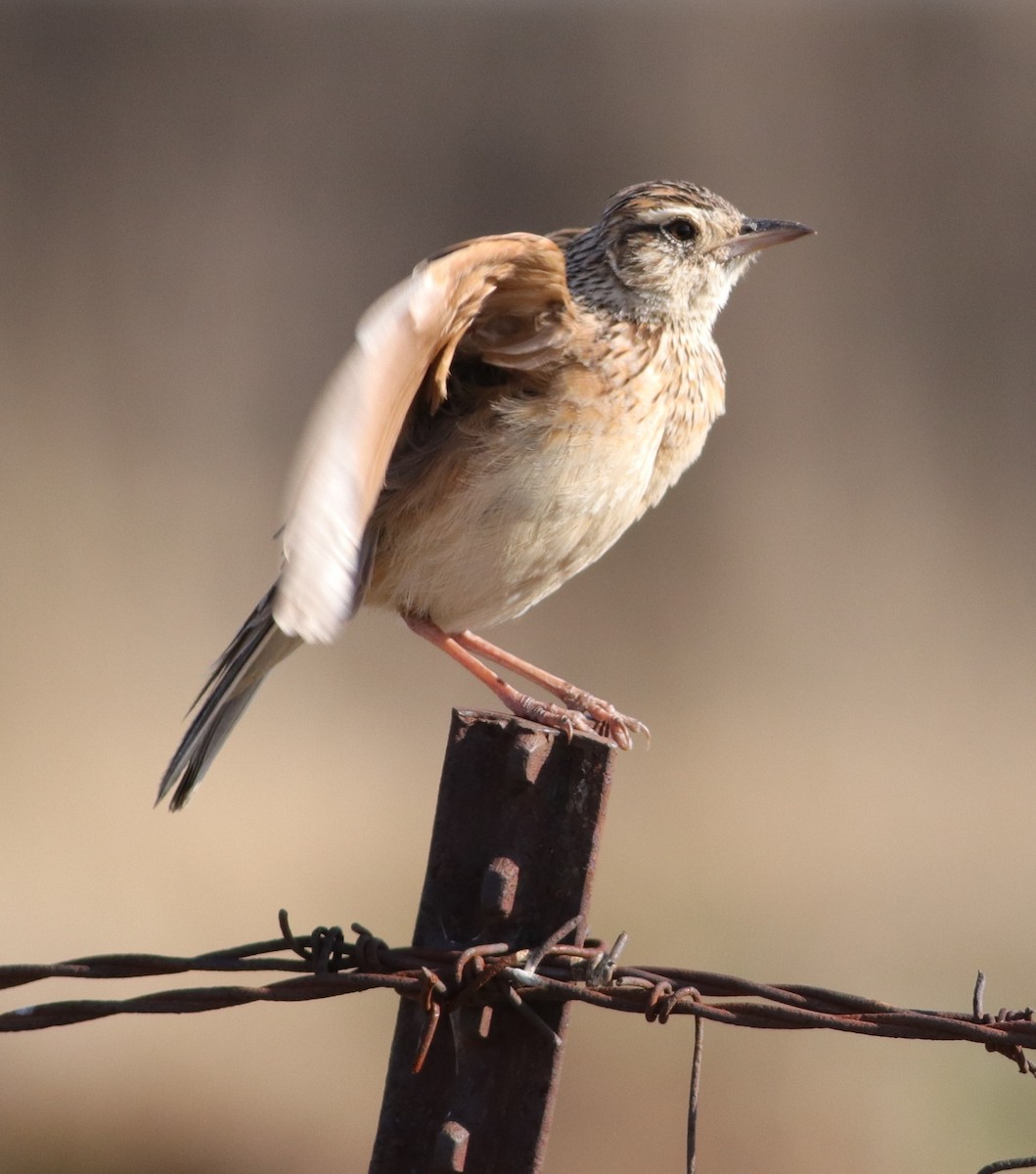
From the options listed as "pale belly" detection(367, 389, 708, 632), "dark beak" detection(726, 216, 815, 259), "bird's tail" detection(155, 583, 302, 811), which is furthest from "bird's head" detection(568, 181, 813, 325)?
"bird's tail" detection(155, 583, 302, 811)

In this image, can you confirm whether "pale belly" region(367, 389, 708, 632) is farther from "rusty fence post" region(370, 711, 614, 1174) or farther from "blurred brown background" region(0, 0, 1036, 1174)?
"blurred brown background" region(0, 0, 1036, 1174)

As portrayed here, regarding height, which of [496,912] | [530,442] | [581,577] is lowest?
[496,912]

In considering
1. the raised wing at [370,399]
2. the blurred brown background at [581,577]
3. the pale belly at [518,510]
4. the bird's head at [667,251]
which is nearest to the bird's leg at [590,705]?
the pale belly at [518,510]

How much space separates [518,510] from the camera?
12.6 feet

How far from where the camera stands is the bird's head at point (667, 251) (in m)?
4.32

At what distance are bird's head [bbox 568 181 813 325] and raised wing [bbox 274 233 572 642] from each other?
0.59 meters

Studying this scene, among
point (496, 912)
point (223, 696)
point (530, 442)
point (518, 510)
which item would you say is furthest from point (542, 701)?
point (496, 912)

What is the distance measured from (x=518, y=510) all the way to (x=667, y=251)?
103cm

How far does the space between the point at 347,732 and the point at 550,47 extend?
6.37 m

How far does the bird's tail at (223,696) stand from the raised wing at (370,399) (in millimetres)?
754

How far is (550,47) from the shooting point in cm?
1357

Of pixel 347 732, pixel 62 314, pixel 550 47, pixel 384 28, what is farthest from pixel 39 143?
pixel 347 732

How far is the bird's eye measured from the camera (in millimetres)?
4480

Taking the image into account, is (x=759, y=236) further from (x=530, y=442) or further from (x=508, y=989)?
(x=508, y=989)
